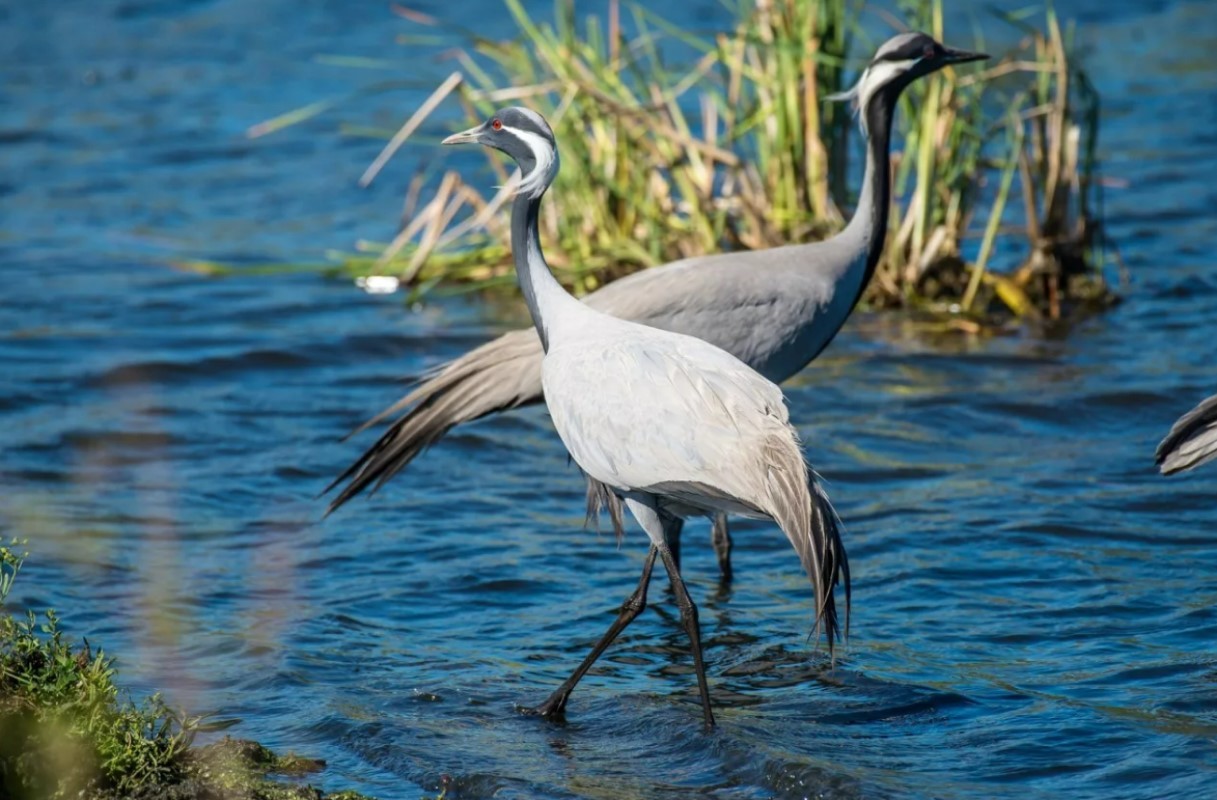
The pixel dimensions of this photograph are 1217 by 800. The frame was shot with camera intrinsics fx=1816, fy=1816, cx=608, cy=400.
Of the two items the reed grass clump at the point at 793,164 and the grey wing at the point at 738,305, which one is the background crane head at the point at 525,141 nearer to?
the grey wing at the point at 738,305

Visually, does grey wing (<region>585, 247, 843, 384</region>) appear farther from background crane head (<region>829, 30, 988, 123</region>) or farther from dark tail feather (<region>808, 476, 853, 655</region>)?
dark tail feather (<region>808, 476, 853, 655</region>)

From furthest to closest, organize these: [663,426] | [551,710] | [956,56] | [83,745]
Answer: [956,56], [551,710], [663,426], [83,745]

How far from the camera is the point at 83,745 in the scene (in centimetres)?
409

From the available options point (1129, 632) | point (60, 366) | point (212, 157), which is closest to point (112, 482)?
point (60, 366)

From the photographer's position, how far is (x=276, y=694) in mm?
5422

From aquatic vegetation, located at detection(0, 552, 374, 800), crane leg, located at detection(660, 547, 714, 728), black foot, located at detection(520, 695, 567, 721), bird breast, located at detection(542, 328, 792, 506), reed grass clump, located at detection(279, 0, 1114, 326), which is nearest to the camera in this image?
aquatic vegetation, located at detection(0, 552, 374, 800)

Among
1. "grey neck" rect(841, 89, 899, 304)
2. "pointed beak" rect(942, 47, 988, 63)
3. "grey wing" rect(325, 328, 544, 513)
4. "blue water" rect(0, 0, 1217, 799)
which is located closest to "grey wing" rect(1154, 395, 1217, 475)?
"blue water" rect(0, 0, 1217, 799)

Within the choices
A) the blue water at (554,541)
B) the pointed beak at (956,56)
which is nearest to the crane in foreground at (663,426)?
the blue water at (554,541)

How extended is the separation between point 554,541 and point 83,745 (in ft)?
9.86

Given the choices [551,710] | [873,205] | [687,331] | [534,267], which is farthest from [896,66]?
[551,710]

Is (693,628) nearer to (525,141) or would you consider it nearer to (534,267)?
(534,267)

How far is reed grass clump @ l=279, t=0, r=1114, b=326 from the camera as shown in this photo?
29.1 ft

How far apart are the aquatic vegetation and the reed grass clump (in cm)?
465

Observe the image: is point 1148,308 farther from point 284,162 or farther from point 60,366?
point 284,162
